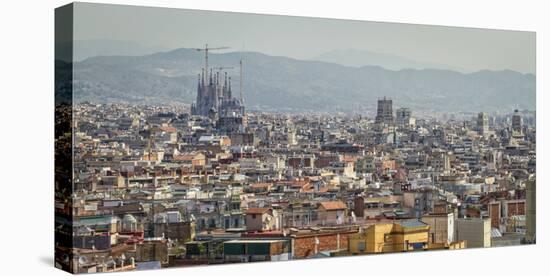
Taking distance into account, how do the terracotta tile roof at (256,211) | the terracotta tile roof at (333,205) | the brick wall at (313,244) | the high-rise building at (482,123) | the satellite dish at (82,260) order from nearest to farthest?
1. the satellite dish at (82,260)
2. the terracotta tile roof at (256,211)
3. the brick wall at (313,244)
4. the terracotta tile roof at (333,205)
5. the high-rise building at (482,123)

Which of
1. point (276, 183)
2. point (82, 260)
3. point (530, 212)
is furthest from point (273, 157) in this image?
point (530, 212)

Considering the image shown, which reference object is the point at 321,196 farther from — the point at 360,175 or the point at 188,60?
the point at 188,60

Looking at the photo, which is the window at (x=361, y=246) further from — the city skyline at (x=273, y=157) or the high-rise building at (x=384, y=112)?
the high-rise building at (x=384, y=112)

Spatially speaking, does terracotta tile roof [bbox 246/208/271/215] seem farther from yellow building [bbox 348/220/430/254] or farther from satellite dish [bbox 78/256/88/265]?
satellite dish [bbox 78/256/88/265]

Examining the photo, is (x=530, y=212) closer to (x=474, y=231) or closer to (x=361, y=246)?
(x=474, y=231)

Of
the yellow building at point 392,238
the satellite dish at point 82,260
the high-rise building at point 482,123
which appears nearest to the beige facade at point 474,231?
the yellow building at point 392,238

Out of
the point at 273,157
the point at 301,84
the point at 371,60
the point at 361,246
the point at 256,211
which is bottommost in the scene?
the point at 361,246
